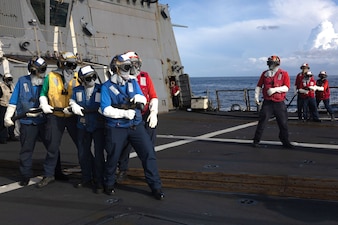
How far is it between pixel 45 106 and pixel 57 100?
0.21m

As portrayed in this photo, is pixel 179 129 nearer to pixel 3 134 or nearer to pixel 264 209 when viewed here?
pixel 3 134

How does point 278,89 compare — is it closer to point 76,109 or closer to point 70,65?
point 70,65

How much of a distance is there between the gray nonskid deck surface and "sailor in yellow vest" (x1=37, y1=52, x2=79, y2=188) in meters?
0.35

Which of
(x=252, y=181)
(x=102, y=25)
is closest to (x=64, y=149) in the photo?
(x=252, y=181)

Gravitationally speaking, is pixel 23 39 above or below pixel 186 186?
above

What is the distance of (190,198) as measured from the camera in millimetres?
4605

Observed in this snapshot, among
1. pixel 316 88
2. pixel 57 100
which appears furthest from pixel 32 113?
pixel 316 88

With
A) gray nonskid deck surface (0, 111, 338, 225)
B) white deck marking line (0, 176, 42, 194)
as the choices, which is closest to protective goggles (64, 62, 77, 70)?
gray nonskid deck surface (0, 111, 338, 225)

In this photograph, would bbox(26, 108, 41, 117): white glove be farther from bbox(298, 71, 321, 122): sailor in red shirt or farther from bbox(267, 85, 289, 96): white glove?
bbox(298, 71, 321, 122): sailor in red shirt

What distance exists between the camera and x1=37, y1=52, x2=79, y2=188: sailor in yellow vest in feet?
17.6

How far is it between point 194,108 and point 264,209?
529 inches

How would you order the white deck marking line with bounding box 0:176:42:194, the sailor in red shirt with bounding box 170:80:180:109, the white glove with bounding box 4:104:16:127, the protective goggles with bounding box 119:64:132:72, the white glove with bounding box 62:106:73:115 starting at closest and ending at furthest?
the protective goggles with bounding box 119:64:132:72, the white glove with bounding box 62:106:73:115, the white deck marking line with bounding box 0:176:42:194, the white glove with bounding box 4:104:16:127, the sailor in red shirt with bounding box 170:80:180:109

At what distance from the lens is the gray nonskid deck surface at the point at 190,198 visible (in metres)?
3.92

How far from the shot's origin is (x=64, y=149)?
8430 mm
